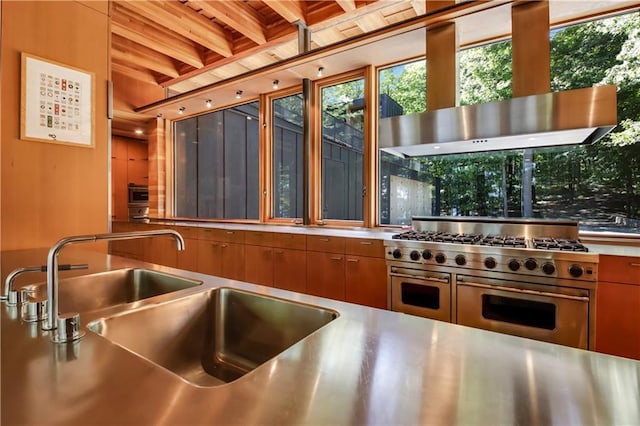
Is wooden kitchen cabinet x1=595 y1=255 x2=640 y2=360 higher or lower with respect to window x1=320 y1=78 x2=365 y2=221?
lower

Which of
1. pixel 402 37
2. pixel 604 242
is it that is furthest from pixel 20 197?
pixel 604 242

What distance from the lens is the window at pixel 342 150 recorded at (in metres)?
3.43

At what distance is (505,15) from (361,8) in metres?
1.19

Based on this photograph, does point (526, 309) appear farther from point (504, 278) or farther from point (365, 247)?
point (365, 247)

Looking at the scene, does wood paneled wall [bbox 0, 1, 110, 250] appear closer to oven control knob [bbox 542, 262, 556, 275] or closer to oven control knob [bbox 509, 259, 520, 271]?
oven control knob [bbox 509, 259, 520, 271]

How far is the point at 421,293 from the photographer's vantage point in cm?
227

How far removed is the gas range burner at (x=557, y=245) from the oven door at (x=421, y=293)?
0.58 m

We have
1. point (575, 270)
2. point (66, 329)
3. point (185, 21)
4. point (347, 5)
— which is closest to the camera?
point (66, 329)

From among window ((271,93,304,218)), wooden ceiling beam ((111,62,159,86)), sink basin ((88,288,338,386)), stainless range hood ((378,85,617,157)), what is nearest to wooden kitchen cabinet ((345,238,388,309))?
stainless range hood ((378,85,617,157))

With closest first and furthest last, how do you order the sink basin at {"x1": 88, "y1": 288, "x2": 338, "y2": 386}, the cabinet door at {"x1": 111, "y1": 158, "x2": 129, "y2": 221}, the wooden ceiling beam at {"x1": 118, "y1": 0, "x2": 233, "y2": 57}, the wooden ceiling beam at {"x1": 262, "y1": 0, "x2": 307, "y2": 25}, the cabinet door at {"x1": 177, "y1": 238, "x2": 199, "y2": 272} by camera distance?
1. the sink basin at {"x1": 88, "y1": 288, "x2": 338, "y2": 386}
2. the wooden ceiling beam at {"x1": 262, "y1": 0, "x2": 307, "y2": 25}
3. the wooden ceiling beam at {"x1": 118, "y1": 0, "x2": 233, "y2": 57}
4. the cabinet door at {"x1": 177, "y1": 238, "x2": 199, "y2": 272}
5. the cabinet door at {"x1": 111, "y1": 158, "x2": 129, "y2": 221}

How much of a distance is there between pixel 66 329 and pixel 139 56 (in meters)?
4.43

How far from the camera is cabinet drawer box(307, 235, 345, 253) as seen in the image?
2707 mm

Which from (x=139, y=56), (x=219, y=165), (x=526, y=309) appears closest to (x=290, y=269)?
(x=526, y=309)

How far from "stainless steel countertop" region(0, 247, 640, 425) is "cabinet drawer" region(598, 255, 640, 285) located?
5.02 feet
